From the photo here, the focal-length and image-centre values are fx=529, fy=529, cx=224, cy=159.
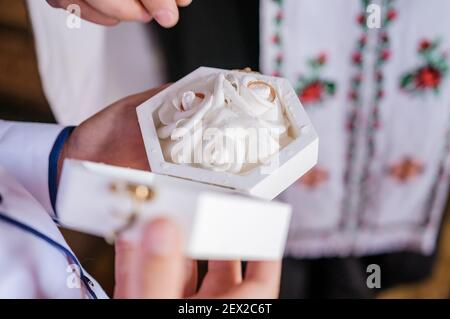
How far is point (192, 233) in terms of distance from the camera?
40 cm

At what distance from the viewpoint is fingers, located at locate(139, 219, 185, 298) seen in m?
0.39

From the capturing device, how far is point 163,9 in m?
0.62

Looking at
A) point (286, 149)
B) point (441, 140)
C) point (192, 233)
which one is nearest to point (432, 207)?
point (441, 140)

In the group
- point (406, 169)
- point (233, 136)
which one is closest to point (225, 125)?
point (233, 136)

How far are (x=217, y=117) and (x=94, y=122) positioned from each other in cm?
23

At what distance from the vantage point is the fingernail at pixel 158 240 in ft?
1.27

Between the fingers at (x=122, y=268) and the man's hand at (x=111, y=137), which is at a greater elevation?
the man's hand at (x=111, y=137)

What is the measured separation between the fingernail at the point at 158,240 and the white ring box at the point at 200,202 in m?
0.02

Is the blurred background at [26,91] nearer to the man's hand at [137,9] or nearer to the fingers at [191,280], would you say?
the man's hand at [137,9]

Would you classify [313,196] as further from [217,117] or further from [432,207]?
[217,117]

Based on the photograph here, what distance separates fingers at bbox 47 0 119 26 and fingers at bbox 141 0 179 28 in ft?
0.23

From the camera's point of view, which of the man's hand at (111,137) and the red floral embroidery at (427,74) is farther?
the red floral embroidery at (427,74)

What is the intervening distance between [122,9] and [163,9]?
54mm

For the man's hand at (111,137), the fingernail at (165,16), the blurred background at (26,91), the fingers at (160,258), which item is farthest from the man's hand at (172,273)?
the blurred background at (26,91)
